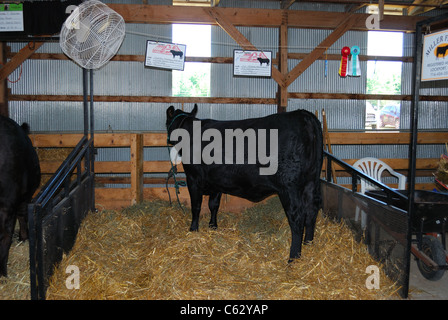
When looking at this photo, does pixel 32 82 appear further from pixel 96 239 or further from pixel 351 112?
pixel 351 112

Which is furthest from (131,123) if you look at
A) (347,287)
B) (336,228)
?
(347,287)

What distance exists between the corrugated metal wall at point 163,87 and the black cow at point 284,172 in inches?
133

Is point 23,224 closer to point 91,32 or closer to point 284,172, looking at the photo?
point 91,32

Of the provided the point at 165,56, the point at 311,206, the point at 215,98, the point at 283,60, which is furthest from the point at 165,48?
the point at 311,206

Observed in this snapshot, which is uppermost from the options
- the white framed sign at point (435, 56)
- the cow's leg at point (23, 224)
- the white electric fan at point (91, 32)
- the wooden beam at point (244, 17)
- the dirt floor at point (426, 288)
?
the wooden beam at point (244, 17)

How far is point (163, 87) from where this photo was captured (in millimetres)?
7953

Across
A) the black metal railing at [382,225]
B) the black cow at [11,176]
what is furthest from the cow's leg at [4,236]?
the black metal railing at [382,225]

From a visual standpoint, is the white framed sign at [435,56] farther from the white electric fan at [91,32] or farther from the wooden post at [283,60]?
the wooden post at [283,60]

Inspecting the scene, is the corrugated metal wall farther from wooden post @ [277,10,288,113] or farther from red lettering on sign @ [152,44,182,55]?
red lettering on sign @ [152,44,182,55]

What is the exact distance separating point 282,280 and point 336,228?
1377mm

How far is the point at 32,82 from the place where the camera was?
7.75m

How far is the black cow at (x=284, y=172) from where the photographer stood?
13.0 ft

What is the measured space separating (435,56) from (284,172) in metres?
1.78

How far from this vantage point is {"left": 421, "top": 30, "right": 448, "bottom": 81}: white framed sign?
291 cm
